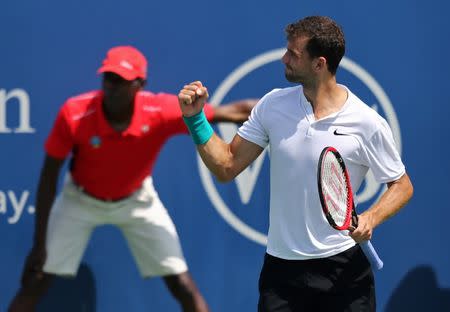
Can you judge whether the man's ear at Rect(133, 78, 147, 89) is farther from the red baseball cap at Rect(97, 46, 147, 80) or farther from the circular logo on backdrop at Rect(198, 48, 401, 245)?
the circular logo on backdrop at Rect(198, 48, 401, 245)

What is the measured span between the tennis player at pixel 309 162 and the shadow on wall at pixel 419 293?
1.59 metres

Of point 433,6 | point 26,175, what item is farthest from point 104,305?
point 433,6

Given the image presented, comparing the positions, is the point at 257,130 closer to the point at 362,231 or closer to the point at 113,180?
the point at 362,231

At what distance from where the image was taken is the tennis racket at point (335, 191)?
3.59 m

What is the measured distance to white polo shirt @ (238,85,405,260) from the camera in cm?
390

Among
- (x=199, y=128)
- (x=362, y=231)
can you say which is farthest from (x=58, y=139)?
(x=362, y=231)

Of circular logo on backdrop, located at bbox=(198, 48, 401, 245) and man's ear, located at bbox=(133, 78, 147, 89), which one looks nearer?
man's ear, located at bbox=(133, 78, 147, 89)

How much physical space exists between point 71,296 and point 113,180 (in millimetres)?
663

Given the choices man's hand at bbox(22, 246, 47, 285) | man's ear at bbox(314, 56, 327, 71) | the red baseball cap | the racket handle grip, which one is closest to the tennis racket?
the racket handle grip

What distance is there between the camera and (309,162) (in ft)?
12.7

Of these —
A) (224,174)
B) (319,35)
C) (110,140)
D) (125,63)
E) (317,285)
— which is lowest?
(317,285)

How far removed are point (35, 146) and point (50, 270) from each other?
59cm

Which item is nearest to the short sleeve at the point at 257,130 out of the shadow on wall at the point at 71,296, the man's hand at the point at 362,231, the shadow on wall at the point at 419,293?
the man's hand at the point at 362,231

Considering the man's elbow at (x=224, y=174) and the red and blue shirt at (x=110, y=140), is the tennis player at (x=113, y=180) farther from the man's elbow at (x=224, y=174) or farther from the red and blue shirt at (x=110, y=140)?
the man's elbow at (x=224, y=174)
